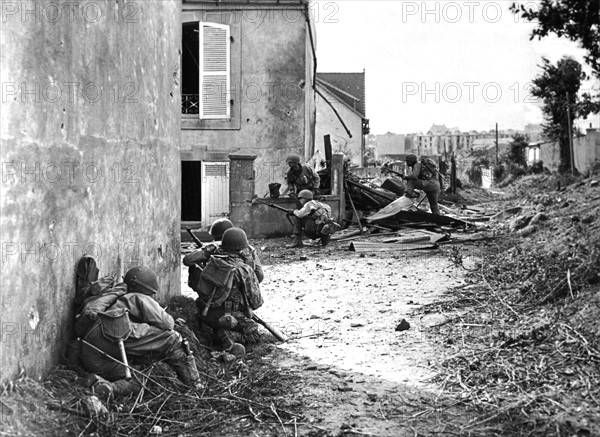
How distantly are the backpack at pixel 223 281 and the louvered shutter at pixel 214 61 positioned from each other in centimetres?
1187

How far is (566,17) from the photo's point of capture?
15953mm

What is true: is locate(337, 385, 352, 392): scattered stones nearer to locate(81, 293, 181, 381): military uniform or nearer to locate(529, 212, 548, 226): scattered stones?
locate(81, 293, 181, 381): military uniform

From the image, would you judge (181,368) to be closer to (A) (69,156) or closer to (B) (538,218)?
(A) (69,156)

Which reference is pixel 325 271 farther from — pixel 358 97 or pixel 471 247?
pixel 358 97

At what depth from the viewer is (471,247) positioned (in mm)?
13430

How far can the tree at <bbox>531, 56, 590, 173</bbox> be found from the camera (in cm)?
2911

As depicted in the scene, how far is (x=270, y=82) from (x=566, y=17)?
7.02m

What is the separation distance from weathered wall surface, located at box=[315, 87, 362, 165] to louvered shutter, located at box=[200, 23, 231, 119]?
20236 millimetres

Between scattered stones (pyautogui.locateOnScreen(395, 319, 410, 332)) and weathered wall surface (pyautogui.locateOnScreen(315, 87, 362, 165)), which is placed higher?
weathered wall surface (pyautogui.locateOnScreen(315, 87, 362, 165))

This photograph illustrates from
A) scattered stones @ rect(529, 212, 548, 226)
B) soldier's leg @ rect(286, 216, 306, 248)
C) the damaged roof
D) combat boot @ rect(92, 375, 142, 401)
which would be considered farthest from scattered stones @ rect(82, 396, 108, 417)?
the damaged roof

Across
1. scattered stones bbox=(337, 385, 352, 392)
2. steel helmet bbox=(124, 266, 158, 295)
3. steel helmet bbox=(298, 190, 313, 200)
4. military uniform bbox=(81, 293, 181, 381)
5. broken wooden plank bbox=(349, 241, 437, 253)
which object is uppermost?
steel helmet bbox=(298, 190, 313, 200)

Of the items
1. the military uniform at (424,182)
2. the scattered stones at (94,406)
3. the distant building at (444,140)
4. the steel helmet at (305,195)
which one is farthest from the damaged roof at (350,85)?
the distant building at (444,140)

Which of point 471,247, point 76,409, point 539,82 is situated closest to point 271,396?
point 76,409

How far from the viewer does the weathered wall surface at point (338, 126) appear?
4034cm
